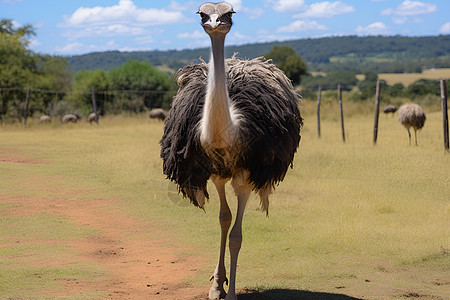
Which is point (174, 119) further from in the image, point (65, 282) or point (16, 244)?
point (16, 244)

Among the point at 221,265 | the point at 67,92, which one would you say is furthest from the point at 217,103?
the point at 67,92

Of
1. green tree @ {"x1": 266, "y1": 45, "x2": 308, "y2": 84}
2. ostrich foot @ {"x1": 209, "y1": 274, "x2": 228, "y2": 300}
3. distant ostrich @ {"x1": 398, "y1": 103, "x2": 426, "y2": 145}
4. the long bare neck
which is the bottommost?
ostrich foot @ {"x1": 209, "y1": 274, "x2": 228, "y2": 300}

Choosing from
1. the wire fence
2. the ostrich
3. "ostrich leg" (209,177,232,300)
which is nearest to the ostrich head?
the ostrich

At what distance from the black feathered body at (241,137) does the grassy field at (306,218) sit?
1.28m

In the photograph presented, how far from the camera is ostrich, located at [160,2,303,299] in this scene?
13.6 ft

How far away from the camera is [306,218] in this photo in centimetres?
851

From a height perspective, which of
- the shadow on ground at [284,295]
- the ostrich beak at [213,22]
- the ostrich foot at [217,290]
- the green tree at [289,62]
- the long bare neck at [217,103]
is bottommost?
the shadow on ground at [284,295]

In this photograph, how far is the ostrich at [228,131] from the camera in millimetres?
4152

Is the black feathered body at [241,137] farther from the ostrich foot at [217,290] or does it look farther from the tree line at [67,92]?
the tree line at [67,92]

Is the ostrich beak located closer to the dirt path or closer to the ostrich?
the ostrich

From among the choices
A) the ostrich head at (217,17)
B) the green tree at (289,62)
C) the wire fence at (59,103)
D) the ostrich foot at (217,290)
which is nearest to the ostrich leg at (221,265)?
the ostrich foot at (217,290)

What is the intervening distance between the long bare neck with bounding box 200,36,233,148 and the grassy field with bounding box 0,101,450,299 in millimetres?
1876

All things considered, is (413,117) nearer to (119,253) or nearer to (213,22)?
(119,253)

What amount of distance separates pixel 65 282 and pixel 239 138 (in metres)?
2.39
